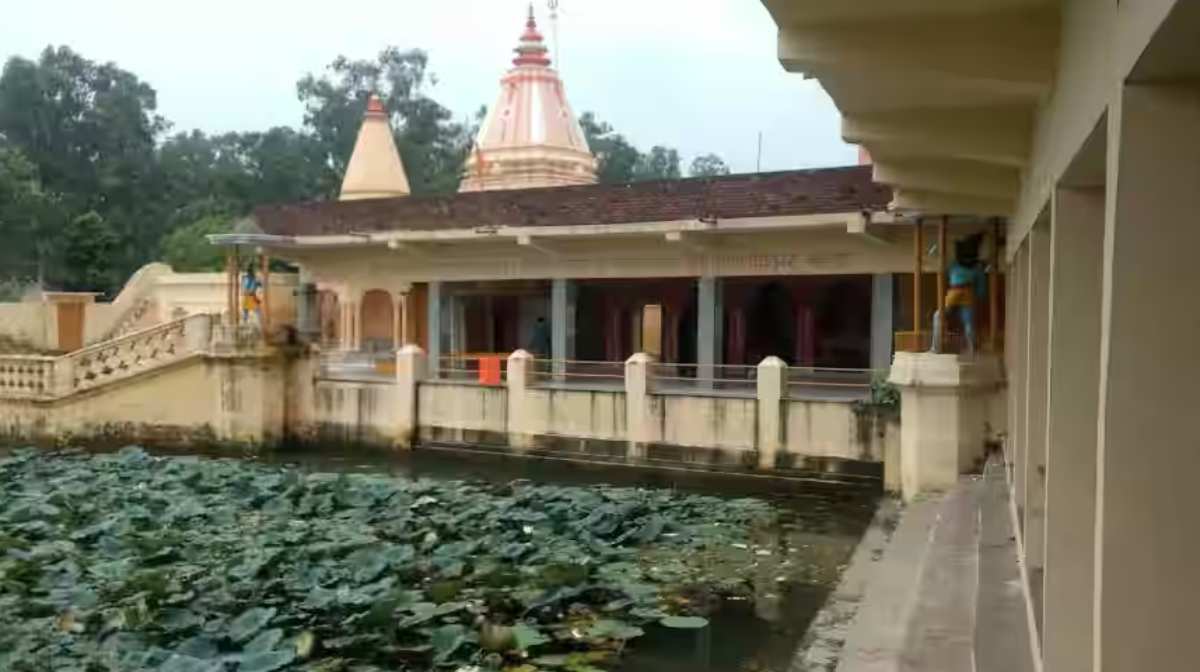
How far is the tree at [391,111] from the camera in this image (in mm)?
47094

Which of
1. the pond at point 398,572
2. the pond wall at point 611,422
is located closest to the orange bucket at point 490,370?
the pond wall at point 611,422

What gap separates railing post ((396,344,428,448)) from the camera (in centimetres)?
1802

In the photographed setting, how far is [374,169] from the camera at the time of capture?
1121 inches

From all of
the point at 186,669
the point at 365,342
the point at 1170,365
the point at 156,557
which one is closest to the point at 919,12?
the point at 1170,365

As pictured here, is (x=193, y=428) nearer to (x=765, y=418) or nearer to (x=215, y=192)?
(x=765, y=418)

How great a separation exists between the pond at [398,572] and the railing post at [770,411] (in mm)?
1303

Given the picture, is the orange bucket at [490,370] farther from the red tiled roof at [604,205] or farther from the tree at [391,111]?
the tree at [391,111]

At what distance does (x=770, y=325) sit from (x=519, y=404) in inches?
248

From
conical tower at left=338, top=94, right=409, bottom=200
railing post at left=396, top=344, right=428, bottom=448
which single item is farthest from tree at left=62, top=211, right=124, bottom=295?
railing post at left=396, top=344, right=428, bottom=448

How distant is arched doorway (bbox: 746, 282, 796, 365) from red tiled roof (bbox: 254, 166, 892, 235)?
157 inches

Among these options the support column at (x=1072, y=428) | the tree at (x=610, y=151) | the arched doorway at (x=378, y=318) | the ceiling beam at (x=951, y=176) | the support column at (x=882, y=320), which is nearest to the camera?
the support column at (x=1072, y=428)

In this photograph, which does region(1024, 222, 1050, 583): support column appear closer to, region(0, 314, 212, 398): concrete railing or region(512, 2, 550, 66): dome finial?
region(0, 314, 212, 398): concrete railing

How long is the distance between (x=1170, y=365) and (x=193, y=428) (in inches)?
726

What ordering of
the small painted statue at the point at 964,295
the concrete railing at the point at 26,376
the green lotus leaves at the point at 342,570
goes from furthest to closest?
the concrete railing at the point at 26,376 → the small painted statue at the point at 964,295 → the green lotus leaves at the point at 342,570
